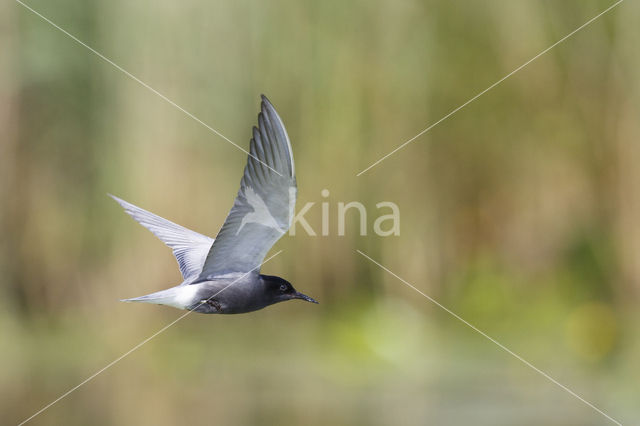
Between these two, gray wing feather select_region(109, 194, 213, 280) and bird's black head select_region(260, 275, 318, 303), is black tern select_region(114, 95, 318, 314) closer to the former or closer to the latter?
bird's black head select_region(260, 275, 318, 303)

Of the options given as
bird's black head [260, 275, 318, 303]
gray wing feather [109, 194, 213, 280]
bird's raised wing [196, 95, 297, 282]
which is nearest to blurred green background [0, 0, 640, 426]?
gray wing feather [109, 194, 213, 280]

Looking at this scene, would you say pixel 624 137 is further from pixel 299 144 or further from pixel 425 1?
pixel 299 144

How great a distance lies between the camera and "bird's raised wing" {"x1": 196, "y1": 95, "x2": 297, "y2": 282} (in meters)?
2.76

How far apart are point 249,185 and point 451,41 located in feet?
12.2

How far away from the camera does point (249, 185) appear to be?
2.80m

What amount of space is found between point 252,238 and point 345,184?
3053 mm

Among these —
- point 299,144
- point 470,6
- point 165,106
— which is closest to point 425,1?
point 470,6

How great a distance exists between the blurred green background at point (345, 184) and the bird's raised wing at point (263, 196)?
108 inches

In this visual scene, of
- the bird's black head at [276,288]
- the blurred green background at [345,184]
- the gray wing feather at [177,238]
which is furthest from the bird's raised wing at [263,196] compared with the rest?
the blurred green background at [345,184]

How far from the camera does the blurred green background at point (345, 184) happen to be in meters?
5.84

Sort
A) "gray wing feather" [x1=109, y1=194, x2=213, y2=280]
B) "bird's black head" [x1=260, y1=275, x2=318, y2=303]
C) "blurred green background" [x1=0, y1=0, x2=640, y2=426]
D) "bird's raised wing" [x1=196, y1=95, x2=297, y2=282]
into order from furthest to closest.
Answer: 1. "blurred green background" [x1=0, y1=0, x2=640, y2=426]
2. "gray wing feather" [x1=109, y1=194, x2=213, y2=280]
3. "bird's black head" [x1=260, y1=275, x2=318, y2=303]
4. "bird's raised wing" [x1=196, y1=95, x2=297, y2=282]

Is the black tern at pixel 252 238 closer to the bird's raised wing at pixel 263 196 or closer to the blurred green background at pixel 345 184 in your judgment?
the bird's raised wing at pixel 263 196

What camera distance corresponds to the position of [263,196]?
9.28 feet

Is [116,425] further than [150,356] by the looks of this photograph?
No
